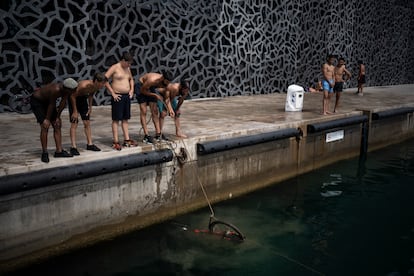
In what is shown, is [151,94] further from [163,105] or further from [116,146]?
[116,146]

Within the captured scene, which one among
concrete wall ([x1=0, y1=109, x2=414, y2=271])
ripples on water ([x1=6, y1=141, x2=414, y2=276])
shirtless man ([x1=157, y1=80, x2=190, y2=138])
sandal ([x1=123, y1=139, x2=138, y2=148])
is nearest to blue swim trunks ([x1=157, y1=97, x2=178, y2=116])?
shirtless man ([x1=157, y1=80, x2=190, y2=138])

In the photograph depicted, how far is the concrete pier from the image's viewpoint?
542 centimetres

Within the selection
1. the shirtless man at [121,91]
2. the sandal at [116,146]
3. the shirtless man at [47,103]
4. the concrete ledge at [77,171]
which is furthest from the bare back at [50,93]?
the sandal at [116,146]

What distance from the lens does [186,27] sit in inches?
593

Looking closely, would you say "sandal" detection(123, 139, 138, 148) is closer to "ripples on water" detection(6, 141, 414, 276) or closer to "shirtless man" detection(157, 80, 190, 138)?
"shirtless man" detection(157, 80, 190, 138)

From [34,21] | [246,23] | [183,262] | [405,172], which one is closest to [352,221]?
[183,262]

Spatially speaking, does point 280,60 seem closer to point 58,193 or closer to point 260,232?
point 260,232

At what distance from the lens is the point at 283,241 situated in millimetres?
6754

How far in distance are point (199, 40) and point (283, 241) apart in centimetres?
1036

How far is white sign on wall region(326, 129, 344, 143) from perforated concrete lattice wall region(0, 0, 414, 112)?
6.14m

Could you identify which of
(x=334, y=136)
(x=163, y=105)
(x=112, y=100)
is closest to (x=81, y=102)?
(x=112, y=100)

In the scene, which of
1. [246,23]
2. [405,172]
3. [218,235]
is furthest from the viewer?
[246,23]

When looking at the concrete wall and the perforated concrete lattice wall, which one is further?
the perforated concrete lattice wall

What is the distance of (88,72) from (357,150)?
8.35m
